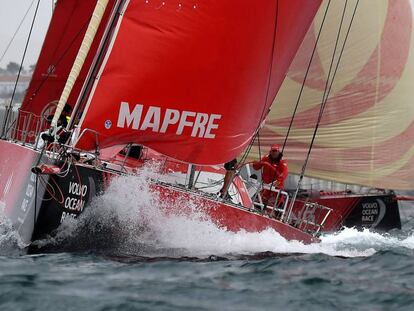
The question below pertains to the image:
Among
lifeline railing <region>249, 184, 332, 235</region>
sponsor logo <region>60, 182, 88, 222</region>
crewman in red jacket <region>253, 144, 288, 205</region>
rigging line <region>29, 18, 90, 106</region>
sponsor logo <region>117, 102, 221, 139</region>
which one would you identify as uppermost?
rigging line <region>29, 18, 90, 106</region>

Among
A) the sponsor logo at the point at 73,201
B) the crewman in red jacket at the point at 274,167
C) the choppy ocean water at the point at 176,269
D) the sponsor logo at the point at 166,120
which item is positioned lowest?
the choppy ocean water at the point at 176,269

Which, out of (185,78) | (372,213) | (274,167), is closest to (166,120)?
(185,78)

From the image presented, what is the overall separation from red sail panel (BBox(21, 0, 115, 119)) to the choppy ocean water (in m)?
4.31

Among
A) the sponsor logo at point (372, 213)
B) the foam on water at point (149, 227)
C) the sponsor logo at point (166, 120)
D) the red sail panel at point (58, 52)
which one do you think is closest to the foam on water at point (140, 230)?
the foam on water at point (149, 227)

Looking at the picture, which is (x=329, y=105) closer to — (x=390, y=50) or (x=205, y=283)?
(x=390, y=50)

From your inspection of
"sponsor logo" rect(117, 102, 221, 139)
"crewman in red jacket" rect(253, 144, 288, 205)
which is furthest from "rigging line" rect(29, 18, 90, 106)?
"sponsor logo" rect(117, 102, 221, 139)

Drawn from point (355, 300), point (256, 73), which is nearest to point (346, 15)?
point (256, 73)

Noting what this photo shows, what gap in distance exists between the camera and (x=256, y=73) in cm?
940

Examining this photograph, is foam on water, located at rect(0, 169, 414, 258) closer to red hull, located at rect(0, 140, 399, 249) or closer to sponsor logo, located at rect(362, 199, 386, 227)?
red hull, located at rect(0, 140, 399, 249)

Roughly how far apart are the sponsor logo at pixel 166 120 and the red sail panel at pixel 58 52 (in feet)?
12.7

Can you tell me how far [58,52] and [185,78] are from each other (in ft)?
15.3

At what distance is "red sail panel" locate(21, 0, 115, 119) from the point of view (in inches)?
495

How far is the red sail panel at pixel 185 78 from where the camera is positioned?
8453 millimetres

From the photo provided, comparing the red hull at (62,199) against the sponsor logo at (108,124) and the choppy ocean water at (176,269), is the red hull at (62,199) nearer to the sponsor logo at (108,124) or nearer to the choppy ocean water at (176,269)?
the choppy ocean water at (176,269)
